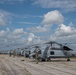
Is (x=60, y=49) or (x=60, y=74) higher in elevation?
(x=60, y=49)

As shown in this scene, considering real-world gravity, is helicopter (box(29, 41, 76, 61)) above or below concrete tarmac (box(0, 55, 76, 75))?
above

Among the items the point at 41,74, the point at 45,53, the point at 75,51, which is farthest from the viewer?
the point at 75,51

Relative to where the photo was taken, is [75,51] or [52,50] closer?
[52,50]

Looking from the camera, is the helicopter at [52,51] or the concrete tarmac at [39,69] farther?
the helicopter at [52,51]

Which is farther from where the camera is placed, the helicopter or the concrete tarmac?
the helicopter

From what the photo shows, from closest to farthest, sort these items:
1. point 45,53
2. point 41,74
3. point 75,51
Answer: point 41,74
point 45,53
point 75,51

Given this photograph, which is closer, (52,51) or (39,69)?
(39,69)

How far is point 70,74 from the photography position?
26750mm

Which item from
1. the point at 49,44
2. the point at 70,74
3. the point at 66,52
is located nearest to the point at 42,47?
the point at 49,44

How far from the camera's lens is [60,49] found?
60.0 metres

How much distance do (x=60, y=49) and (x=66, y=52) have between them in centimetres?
154

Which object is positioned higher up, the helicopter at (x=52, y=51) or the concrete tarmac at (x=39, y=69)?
the helicopter at (x=52, y=51)

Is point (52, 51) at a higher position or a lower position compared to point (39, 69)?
higher

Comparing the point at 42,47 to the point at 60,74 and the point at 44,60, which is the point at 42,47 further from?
the point at 60,74
